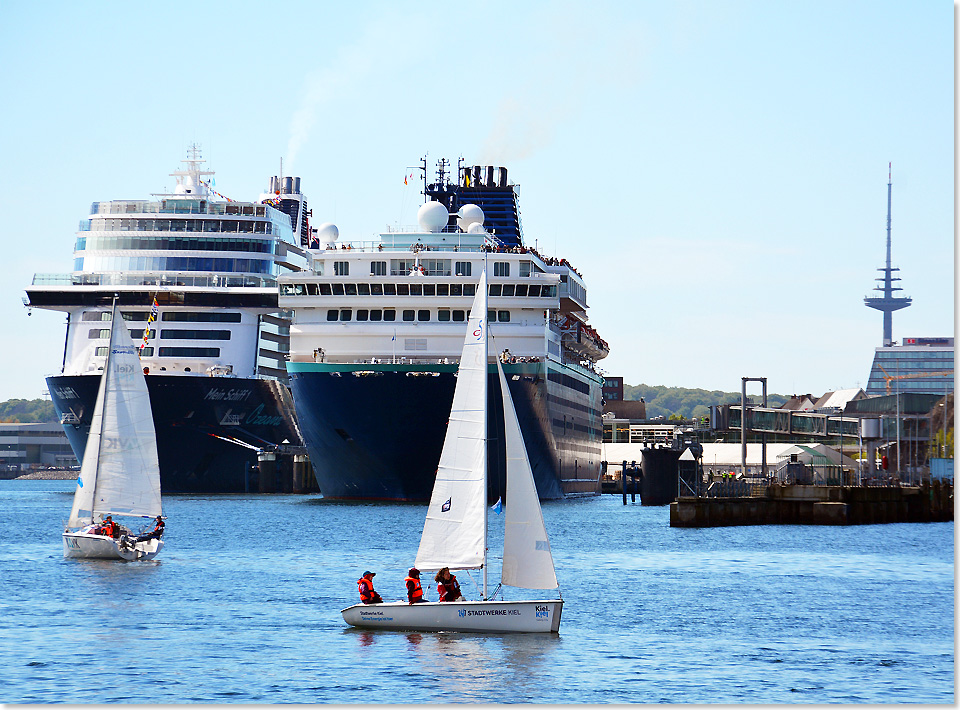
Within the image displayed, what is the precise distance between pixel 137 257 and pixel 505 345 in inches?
1464

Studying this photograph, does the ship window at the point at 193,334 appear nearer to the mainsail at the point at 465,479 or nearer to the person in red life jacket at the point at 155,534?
the person in red life jacket at the point at 155,534

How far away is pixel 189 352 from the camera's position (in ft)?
310

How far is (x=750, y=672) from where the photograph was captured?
25625 mm

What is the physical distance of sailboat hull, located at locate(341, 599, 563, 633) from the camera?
27.6 meters

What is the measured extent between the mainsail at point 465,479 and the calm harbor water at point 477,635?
1773 millimetres

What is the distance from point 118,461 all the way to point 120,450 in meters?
0.38

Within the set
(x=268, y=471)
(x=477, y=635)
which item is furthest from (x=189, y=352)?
(x=477, y=635)

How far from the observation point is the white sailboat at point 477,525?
27688 mm

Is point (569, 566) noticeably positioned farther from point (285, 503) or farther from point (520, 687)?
point (285, 503)

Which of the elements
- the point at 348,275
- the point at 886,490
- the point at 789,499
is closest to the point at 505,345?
the point at 348,275

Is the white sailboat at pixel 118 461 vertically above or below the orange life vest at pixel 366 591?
above

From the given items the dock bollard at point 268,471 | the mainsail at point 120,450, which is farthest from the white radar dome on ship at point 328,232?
the mainsail at point 120,450

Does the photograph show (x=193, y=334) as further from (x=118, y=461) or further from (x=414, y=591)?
(x=414, y=591)

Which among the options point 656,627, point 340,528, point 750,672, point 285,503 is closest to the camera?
point 750,672
